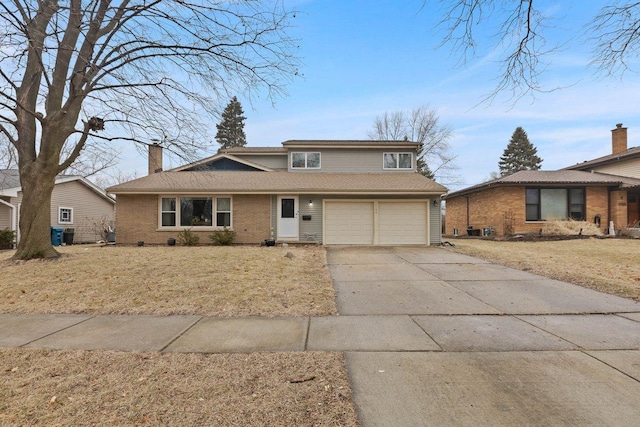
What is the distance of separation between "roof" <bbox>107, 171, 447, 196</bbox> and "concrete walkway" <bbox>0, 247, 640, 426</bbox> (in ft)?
26.4

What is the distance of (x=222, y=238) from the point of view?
47.3ft

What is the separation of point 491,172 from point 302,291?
54.6 meters

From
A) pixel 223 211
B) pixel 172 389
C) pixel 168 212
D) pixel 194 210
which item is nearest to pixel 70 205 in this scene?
pixel 168 212

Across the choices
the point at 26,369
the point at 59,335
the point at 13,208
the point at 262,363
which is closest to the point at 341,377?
the point at 262,363

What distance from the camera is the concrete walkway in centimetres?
256

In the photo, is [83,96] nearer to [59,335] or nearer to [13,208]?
[59,335]

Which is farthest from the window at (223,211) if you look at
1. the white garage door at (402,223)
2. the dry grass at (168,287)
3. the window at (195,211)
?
the white garage door at (402,223)

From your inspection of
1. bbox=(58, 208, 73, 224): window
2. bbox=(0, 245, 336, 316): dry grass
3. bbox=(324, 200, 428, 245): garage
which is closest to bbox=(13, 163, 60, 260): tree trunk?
bbox=(0, 245, 336, 316): dry grass

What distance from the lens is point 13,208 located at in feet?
55.0

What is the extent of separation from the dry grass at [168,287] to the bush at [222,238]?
499cm

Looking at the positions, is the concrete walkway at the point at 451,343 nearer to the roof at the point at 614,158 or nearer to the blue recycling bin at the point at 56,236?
the blue recycling bin at the point at 56,236

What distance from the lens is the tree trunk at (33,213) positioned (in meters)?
9.55

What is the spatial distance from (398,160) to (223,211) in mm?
9390

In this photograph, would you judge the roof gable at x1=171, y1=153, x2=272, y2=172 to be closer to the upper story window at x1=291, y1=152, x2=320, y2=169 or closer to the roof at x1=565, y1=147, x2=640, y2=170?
the upper story window at x1=291, y1=152, x2=320, y2=169
